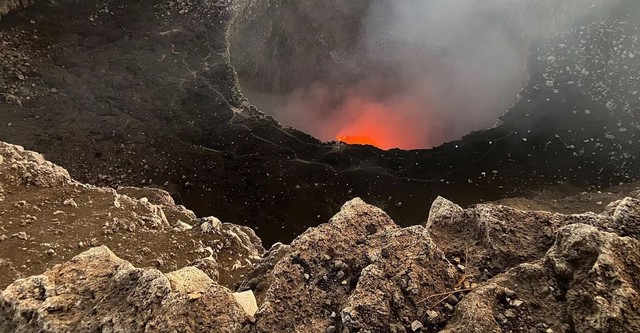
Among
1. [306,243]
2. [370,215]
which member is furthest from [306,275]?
[370,215]

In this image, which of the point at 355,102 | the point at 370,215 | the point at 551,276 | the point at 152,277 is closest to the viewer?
the point at 551,276

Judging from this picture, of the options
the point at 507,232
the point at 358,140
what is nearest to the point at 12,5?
the point at 358,140

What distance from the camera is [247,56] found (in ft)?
80.7

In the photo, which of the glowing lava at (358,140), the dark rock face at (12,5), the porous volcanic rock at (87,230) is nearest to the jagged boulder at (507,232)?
the porous volcanic rock at (87,230)

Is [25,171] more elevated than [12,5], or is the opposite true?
[12,5]

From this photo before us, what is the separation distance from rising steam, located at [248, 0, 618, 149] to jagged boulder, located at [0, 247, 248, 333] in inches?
792

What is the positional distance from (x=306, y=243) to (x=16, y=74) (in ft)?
63.3

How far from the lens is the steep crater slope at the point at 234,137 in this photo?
18141 millimetres

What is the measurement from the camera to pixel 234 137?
65.7 feet

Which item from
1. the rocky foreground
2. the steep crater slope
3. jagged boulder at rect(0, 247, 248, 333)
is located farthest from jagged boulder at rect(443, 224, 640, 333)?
the steep crater slope

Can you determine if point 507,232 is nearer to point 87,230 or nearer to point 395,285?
point 395,285

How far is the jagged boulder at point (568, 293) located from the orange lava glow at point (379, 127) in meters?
19.9

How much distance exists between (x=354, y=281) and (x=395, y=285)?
0.56 metres

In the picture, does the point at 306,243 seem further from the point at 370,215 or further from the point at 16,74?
the point at 16,74
